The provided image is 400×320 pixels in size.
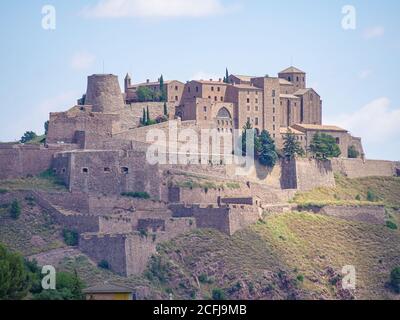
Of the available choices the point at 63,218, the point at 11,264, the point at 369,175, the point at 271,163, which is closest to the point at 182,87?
the point at 271,163

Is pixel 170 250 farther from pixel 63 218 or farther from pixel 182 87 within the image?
pixel 182 87

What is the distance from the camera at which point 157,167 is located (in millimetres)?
76312

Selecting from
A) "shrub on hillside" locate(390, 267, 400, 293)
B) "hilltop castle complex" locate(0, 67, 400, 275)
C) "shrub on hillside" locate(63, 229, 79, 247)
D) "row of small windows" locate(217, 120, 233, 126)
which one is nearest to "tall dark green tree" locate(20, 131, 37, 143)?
"hilltop castle complex" locate(0, 67, 400, 275)

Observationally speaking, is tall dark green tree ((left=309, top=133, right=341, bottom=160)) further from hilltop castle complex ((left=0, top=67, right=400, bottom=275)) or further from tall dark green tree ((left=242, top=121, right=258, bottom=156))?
tall dark green tree ((left=242, top=121, right=258, bottom=156))

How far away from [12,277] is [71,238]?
1164 cm

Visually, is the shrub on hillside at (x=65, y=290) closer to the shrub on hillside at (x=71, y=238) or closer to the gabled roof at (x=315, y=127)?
the shrub on hillside at (x=71, y=238)

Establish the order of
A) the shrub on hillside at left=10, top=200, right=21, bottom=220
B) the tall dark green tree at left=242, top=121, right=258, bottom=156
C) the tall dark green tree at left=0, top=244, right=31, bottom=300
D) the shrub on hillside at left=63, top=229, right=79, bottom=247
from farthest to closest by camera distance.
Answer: the tall dark green tree at left=242, top=121, right=258, bottom=156
the shrub on hillside at left=10, top=200, right=21, bottom=220
the shrub on hillside at left=63, top=229, right=79, bottom=247
the tall dark green tree at left=0, top=244, right=31, bottom=300

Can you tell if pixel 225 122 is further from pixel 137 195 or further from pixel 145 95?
pixel 137 195

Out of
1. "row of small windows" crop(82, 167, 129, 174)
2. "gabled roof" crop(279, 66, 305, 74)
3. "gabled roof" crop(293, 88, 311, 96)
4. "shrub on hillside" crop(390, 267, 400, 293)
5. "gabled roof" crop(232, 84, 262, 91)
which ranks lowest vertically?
"shrub on hillside" crop(390, 267, 400, 293)

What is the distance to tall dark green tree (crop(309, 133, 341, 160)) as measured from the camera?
89.8 m

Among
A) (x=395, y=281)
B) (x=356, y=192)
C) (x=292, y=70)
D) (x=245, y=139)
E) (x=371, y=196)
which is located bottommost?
(x=395, y=281)

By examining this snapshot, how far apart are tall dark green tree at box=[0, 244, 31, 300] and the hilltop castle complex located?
8.39 m

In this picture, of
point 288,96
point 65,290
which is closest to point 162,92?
point 288,96

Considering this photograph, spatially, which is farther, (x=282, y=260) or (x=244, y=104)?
(x=244, y=104)
